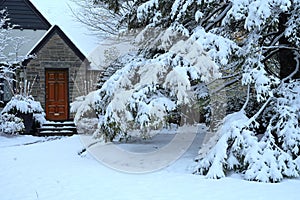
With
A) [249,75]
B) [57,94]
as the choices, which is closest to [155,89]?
[249,75]

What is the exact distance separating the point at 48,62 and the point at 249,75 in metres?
10.3

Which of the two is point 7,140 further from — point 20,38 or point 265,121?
point 265,121

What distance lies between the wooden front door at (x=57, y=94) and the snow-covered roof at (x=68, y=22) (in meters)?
1.36

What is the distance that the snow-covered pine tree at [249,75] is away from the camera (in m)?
5.61

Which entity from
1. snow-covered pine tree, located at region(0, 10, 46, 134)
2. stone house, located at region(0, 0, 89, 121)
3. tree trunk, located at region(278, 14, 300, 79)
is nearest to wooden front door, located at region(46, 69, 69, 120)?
A: stone house, located at region(0, 0, 89, 121)

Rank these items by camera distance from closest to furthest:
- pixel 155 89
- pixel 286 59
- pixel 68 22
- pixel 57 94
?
pixel 155 89 < pixel 286 59 < pixel 57 94 < pixel 68 22

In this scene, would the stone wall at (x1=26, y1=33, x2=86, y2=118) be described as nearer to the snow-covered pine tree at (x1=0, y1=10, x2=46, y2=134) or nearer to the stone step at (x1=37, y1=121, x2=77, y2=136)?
the snow-covered pine tree at (x1=0, y1=10, x2=46, y2=134)

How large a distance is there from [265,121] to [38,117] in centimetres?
910

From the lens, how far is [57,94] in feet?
48.6

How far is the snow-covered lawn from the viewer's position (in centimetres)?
497

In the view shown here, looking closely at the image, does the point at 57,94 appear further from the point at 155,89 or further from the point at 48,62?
the point at 155,89

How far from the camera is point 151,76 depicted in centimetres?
607

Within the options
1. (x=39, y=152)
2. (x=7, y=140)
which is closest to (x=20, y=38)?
(x=7, y=140)

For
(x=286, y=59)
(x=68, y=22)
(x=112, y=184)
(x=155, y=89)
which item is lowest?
(x=112, y=184)
